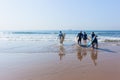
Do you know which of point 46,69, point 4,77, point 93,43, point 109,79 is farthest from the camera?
point 93,43

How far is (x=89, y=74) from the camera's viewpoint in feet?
31.4

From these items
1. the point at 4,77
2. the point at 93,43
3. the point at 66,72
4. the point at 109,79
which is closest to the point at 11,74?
the point at 4,77

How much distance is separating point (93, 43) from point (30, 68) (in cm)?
1131

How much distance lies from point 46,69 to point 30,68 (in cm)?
83

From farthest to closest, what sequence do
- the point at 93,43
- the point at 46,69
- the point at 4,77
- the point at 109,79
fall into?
Result: the point at 93,43
the point at 46,69
the point at 4,77
the point at 109,79

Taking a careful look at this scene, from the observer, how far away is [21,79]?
8906 millimetres

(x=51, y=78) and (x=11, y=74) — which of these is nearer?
(x=51, y=78)

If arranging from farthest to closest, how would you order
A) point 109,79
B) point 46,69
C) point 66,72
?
1. point 46,69
2. point 66,72
3. point 109,79

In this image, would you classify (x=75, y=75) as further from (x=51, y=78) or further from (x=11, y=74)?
(x=11, y=74)

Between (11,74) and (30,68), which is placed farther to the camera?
(30,68)

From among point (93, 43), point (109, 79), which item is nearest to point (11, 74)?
point (109, 79)

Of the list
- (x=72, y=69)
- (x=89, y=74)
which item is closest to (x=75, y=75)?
(x=89, y=74)

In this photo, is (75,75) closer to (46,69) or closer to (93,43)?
(46,69)

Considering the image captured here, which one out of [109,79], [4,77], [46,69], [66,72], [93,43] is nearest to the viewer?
[109,79]
